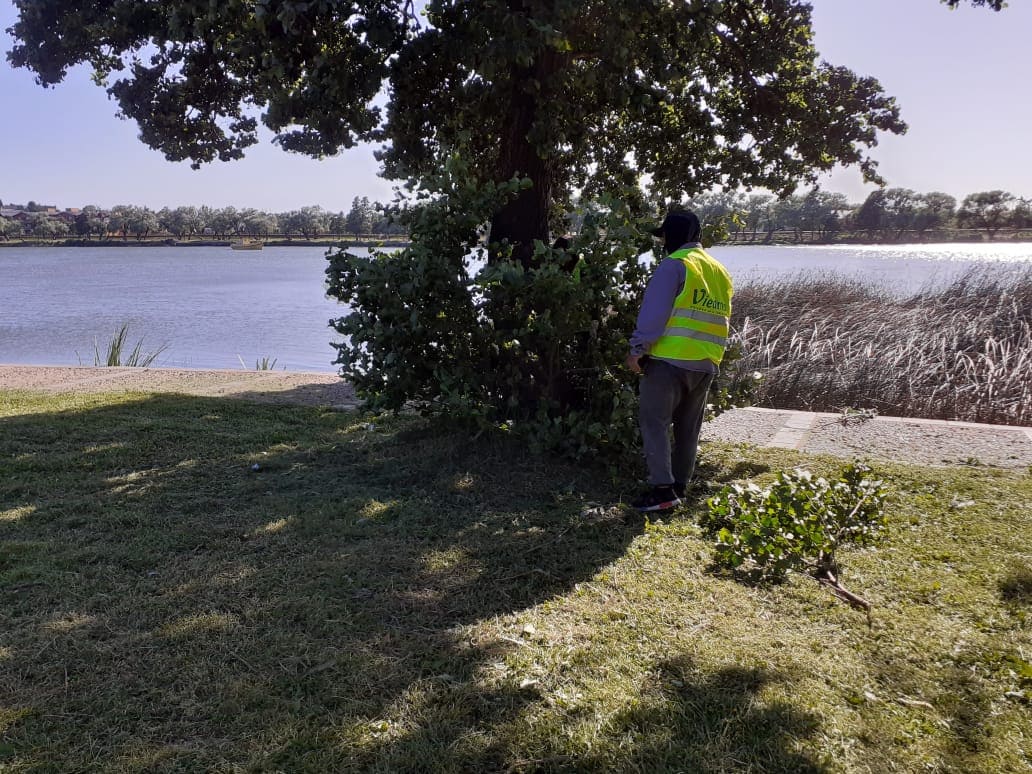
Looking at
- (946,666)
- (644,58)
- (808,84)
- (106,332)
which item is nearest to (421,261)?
(644,58)

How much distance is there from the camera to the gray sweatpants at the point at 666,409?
4863mm

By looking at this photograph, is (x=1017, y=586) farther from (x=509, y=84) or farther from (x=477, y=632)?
(x=509, y=84)

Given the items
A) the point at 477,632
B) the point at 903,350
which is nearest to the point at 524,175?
the point at 477,632

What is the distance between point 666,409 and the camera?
489 centimetres

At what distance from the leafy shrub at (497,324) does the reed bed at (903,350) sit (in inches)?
142

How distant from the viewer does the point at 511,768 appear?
245 cm

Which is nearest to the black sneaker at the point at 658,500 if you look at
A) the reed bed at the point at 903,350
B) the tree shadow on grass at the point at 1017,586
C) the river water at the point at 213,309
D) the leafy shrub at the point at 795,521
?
the leafy shrub at the point at 795,521

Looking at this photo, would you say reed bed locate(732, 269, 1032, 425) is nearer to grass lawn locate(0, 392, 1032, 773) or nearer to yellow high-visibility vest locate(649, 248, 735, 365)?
grass lawn locate(0, 392, 1032, 773)

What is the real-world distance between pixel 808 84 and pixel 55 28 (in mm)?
7473

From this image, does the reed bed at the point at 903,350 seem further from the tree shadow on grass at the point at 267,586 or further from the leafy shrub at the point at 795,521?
the tree shadow on grass at the point at 267,586

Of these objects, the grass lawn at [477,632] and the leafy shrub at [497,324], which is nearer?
the grass lawn at [477,632]

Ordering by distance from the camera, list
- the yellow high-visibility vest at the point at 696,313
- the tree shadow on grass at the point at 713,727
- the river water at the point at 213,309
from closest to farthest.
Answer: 1. the tree shadow on grass at the point at 713,727
2. the yellow high-visibility vest at the point at 696,313
3. the river water at the point at 213,309

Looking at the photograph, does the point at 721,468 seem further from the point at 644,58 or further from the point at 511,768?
the point at 511,768

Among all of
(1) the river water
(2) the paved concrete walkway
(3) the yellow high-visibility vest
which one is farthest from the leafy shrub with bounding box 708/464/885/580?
(1) the river water
